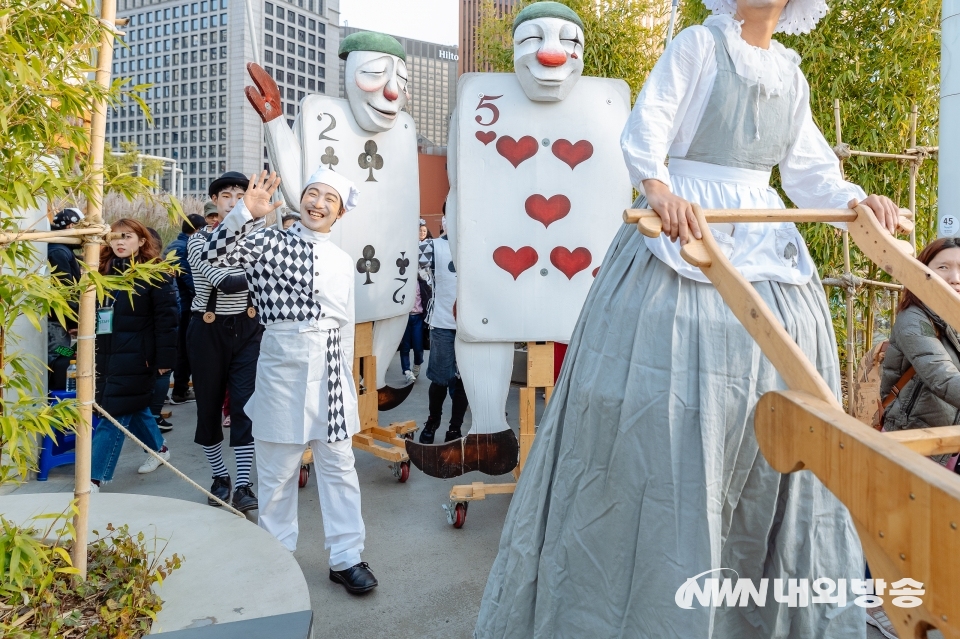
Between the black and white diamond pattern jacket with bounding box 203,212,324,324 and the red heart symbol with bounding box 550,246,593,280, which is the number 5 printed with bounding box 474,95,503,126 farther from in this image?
the black and white diamond pattern jacket with bounding box 203,212,324,324

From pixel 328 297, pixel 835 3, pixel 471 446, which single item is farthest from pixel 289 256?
pixel 835 3

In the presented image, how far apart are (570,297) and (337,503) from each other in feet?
4.29

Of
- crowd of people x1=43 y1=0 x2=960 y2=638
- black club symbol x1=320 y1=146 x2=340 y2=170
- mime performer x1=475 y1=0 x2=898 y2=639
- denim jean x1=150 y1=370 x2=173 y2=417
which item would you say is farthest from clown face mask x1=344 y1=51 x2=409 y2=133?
mime performer x1=475 y1=0 x2=898 y2=639

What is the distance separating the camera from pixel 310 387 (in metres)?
2.57

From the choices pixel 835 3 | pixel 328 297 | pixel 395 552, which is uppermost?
pixel 835 3

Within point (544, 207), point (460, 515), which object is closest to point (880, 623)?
point (460, 515)

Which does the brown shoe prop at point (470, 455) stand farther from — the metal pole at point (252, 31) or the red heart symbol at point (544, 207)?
the metal pole at point (252, 31)

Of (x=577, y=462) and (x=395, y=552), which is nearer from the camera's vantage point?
(x=577, y=462)

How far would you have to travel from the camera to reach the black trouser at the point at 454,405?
4.43 meters

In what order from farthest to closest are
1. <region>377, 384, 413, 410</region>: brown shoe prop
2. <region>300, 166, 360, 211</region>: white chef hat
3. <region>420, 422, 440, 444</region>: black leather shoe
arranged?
<region>420, 422, 440, 444</region>: black leather shoe → <region>377, 384, 413, 410</region>: brown shoe prop → <region>300, 166, 360, 211</region>: white chef hat

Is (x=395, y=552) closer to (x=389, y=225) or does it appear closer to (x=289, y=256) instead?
(x=289, y=256)

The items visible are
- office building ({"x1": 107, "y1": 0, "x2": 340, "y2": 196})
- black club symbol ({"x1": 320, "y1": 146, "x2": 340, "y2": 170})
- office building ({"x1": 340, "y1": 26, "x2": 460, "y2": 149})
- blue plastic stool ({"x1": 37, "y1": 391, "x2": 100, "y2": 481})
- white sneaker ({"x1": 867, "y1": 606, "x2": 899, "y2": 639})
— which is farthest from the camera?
office building ({"x1": 340, "y1": 26, "x2": 460, "y2": 149})

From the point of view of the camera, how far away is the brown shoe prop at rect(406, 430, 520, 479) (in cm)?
315

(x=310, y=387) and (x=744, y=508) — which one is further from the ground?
(x=310, y=387)
